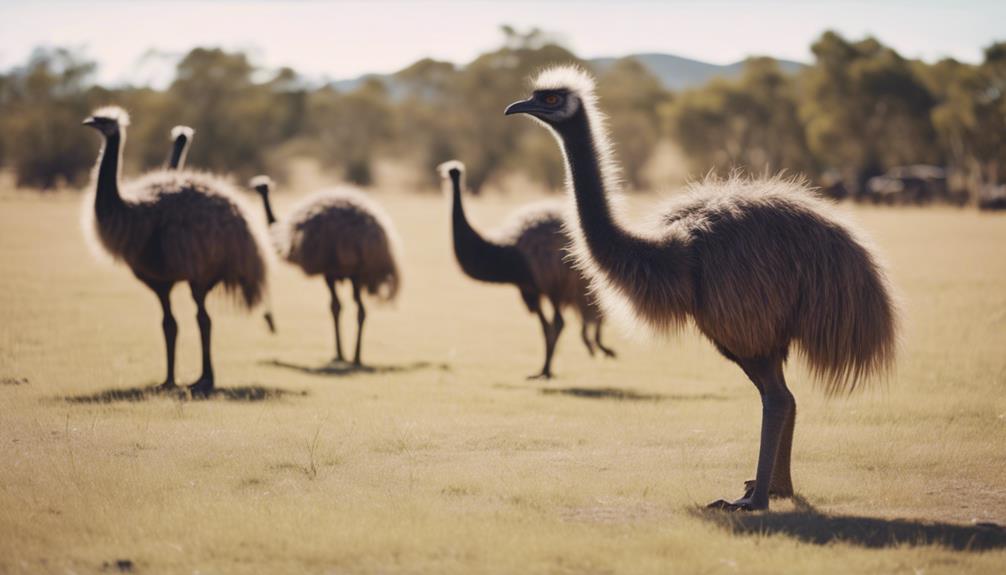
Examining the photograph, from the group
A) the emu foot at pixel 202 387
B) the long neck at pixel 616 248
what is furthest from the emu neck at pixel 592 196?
the emu foot at pixel 202 387

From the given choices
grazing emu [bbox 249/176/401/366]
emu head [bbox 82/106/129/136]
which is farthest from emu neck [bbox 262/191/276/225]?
emu head [bbox 82/106/129/136]

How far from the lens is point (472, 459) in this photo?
888 centimetres

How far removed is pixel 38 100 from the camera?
6128 cm

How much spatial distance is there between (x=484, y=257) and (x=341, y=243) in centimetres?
215

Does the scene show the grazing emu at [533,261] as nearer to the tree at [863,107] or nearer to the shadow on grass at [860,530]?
the shadow on grass at [860,530]

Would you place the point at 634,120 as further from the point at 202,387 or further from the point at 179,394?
the point at 179,394

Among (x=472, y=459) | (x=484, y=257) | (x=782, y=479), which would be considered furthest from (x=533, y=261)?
(x=782, y=479)

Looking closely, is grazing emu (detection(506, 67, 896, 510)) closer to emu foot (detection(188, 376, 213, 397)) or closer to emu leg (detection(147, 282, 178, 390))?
emu foot (detection(188, 376, 213, 397))

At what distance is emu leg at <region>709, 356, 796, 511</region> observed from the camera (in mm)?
7207

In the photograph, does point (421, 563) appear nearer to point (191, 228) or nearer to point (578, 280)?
point (191, 228)

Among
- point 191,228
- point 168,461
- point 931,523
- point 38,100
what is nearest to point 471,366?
point 191,228

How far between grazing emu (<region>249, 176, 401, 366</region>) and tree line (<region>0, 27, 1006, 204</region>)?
128ft

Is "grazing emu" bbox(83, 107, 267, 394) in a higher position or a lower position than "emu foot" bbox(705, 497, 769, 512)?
higher

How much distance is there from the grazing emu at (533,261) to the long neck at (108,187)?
4.13m
